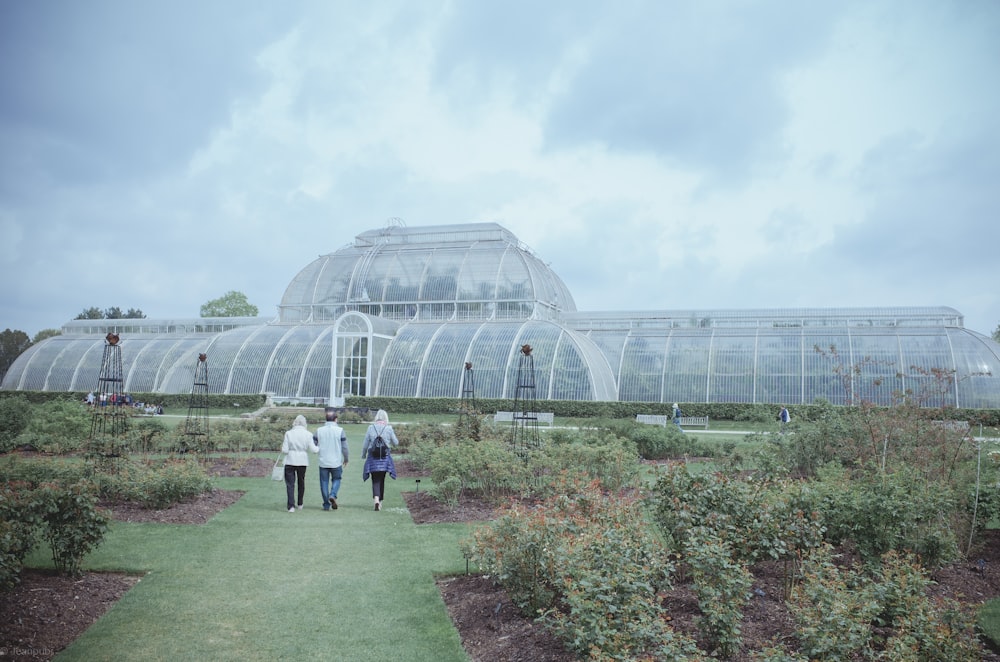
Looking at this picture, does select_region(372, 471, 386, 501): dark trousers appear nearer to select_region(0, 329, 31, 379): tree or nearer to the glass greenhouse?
the glass greenhouse

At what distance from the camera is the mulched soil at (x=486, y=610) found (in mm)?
6598

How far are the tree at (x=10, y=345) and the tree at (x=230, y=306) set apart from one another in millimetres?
21832

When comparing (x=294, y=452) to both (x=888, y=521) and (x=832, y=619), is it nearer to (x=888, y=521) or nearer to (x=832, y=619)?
(x=888, y=521)

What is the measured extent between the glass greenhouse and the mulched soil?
81.9 ft

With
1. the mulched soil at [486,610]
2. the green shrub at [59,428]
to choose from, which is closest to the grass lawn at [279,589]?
the mulched soil at [486,610]

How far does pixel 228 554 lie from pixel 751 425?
27.5 m

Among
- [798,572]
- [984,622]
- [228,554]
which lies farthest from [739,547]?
[228,554]

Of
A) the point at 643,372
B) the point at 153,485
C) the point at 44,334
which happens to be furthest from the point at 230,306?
the point at 153,485

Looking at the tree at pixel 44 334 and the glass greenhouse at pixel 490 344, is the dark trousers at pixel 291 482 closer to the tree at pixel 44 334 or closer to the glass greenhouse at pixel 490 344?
the glass greenhouse at pixel 490 344

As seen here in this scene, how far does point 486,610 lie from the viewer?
7738 millimetres

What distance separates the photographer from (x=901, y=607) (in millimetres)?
6371

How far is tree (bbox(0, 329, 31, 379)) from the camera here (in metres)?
76.6

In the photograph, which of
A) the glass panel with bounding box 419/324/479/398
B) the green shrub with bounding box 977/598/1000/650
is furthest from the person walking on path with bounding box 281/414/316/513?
the glass panel with bounding box 419/324/479/398

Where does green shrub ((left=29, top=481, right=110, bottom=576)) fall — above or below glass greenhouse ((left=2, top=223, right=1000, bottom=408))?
below
